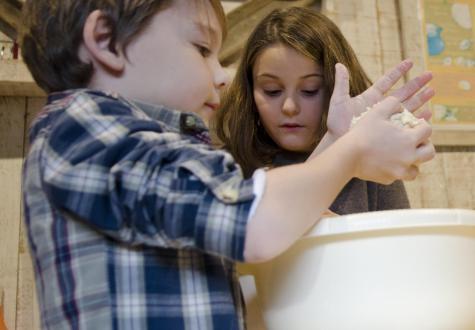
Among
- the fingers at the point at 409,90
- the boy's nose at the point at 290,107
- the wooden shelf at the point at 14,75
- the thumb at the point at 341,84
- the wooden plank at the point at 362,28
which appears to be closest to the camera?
the thumb at the point at 341,84

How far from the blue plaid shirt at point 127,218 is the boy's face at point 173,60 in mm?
31

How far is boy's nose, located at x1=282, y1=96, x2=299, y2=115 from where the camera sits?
1.15m

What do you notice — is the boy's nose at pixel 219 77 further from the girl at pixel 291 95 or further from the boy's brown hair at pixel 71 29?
the girl at pixel 291 95

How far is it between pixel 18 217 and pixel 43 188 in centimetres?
110

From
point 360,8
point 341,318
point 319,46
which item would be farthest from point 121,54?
point 360,8

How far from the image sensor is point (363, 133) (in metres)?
0.56

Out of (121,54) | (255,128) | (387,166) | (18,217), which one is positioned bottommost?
(18,217)

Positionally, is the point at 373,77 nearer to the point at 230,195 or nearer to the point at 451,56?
the point at 451,56

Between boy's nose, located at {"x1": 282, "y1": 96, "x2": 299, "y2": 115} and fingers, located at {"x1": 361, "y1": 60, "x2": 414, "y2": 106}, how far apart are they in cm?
35

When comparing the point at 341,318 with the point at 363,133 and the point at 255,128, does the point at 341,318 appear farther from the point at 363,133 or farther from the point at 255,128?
the point at 255,128

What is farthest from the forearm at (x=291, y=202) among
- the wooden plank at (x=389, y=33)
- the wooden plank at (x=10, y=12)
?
the wooden plank at (x=389, y=33)

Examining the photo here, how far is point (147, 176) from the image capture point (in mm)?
467

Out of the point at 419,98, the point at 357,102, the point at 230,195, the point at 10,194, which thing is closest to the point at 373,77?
the point at 419,98

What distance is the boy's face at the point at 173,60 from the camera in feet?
1.95
